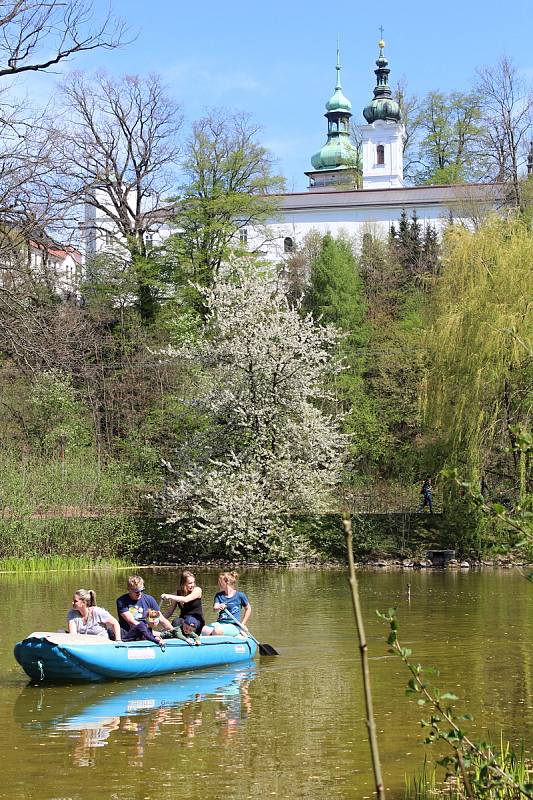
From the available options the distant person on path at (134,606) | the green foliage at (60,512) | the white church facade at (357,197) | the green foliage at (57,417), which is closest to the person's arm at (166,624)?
the distant person on path at (134,606)

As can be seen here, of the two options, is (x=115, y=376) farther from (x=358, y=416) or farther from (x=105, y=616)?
(x=105, y=616)

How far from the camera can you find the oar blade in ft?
48.2

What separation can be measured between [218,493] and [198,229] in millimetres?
20187

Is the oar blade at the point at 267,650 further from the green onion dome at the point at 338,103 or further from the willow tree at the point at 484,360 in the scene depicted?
the green onion dome at the point at 338,103

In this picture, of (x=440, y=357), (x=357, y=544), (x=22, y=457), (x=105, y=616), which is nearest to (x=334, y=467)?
(x=357, y=544)

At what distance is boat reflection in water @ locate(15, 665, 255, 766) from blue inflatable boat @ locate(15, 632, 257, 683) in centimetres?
14

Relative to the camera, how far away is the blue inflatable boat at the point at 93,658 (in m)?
12.1

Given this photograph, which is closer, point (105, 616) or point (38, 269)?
point (105, 616)

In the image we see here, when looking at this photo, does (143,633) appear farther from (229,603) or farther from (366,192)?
(366,192)

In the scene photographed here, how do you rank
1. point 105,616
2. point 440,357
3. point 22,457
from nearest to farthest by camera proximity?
point 105,616, point 440,357, point 22,457

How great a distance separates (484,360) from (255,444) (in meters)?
6.03

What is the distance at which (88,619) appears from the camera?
12789 millimetres

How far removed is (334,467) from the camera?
28.3m

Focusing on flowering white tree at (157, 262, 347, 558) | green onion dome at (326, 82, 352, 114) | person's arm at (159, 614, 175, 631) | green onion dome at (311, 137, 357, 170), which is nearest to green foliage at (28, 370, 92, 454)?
flowering white tree at (157, 262, 347, 558)
